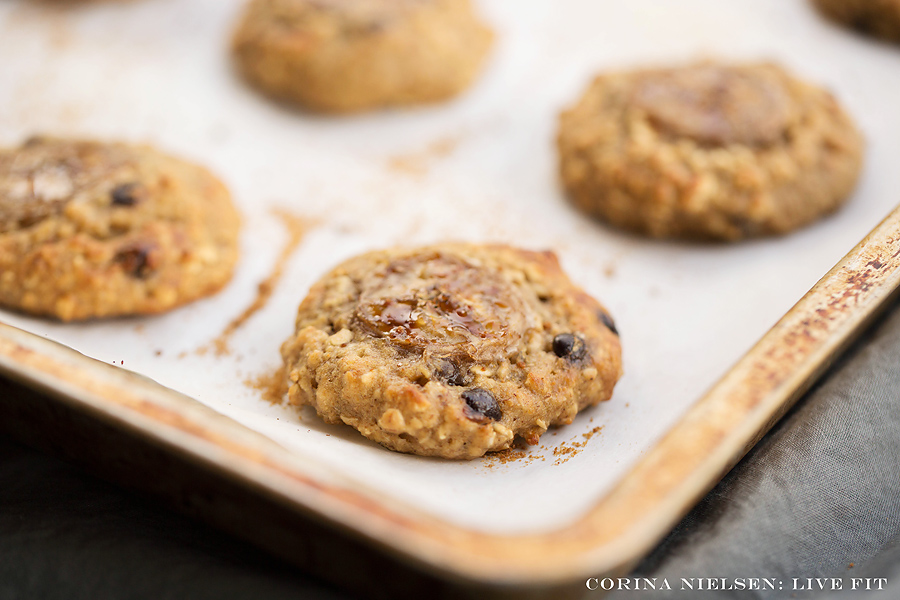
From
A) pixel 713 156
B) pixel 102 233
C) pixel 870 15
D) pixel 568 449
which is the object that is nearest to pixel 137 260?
pixel 102 233

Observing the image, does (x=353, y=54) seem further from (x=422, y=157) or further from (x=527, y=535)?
(x=527, y=535)

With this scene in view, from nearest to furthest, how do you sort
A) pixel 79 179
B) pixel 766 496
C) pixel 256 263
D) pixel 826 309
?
pixel 826 309 → pixel 766 496 → pixel 79 179 → pixel 256 263

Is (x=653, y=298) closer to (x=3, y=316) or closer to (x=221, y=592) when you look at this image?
(x=221, y=592)

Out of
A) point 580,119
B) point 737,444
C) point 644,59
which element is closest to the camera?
point 737,444

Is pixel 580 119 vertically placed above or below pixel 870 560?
above

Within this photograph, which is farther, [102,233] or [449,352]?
[102,233]

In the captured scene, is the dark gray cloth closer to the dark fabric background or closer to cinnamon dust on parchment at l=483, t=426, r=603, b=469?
the dark fabric background

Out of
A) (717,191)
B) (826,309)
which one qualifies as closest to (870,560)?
(826,309)

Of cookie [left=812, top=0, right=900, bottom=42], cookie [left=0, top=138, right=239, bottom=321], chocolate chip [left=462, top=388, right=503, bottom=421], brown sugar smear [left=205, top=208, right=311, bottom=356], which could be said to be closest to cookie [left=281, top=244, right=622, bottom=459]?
chocolate chip [left=462, top=388, right=503, bottom=421]

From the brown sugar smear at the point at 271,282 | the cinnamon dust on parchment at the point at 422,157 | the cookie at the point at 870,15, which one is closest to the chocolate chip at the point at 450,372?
the brown sugar smear at the point at 271,282
